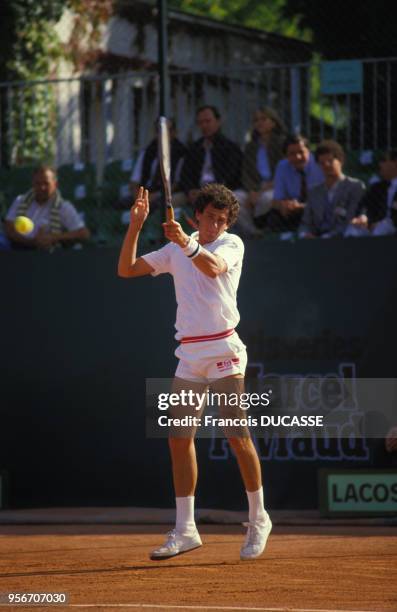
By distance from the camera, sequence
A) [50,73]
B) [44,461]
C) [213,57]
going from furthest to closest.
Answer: [213,57], [50,73], [44,461]

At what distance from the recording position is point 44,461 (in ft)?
34.5

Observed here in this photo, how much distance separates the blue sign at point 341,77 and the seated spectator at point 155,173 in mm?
1467

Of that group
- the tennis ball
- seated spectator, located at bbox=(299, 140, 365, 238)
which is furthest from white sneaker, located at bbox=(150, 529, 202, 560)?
seated spectator, located at bbox=(299, 140, 365, 238)

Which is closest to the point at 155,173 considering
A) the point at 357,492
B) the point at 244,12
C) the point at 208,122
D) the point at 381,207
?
the point at 208,122

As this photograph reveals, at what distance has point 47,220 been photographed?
36.0 ft

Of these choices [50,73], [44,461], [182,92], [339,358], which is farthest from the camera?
[50,73]

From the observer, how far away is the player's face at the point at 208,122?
11086 millimetres

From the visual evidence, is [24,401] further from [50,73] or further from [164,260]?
[50,73]

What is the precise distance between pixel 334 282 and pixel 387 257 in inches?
19.0

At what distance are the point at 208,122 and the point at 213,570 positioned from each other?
547cm

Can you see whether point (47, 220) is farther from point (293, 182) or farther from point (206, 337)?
point (206, 337)

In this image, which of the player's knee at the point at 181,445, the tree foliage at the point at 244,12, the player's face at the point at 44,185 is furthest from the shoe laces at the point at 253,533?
the tree foliage at the point at 244,12

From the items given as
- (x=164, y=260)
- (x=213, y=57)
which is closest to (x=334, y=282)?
(x=164, y=260)

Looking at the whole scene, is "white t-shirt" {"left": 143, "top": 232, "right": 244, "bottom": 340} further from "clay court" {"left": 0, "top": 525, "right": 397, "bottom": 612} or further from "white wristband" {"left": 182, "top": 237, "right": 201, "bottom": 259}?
"clay court" {"left": 0, "top": 525, "right": 397, "bottom": 612}
